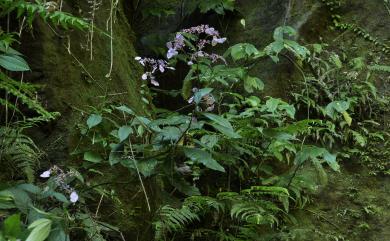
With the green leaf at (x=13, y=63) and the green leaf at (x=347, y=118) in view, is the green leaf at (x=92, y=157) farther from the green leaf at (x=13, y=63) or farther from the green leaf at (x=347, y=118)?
the green leaf at (x=347, y=118)

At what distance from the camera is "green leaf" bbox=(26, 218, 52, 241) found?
1.45 m

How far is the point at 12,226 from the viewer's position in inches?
57.8

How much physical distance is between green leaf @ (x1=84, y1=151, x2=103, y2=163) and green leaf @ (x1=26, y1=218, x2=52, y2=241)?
3.68ft

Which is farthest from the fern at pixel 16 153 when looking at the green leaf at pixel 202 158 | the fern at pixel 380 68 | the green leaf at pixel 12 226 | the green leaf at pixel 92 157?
the fern at pixel 380 68

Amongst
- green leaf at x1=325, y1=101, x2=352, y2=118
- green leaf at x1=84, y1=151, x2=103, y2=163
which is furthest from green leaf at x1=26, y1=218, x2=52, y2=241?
green leaf at x1=325, y1=101, x2=352, y2=118

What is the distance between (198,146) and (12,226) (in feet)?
Answer: 4.96

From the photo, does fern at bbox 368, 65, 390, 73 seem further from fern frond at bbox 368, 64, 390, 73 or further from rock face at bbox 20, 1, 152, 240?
rock face at bbox 20, 1, 152, 240

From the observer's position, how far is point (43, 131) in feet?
9.85

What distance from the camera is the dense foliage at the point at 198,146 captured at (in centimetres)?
220

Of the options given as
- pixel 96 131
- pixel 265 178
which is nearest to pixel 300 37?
pixel 265 178

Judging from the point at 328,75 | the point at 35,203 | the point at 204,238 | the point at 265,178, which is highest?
the point at 35,203

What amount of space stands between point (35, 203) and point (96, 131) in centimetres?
82

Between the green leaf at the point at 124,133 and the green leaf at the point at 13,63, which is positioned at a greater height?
the green leaf at the point at 13,63

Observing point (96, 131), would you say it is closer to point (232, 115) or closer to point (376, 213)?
point (232, 115)
